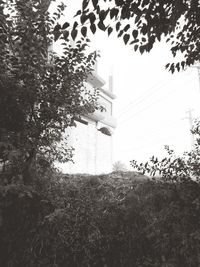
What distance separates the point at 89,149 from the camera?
2002 centimetres

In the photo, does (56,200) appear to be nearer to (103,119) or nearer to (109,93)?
(103,119)

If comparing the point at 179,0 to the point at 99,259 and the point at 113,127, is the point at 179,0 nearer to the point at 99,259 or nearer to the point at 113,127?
the point at 99,259

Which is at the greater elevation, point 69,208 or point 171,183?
point 171,183

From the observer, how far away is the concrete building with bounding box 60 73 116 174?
1841cm

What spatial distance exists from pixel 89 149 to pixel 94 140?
1.01 metres

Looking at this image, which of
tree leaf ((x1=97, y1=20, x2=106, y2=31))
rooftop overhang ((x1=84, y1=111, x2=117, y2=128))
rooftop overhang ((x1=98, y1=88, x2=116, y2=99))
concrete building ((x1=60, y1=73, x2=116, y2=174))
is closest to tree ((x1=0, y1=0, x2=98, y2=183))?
tree leaf ((x1=97, y1=20, x2=106, y2=31))

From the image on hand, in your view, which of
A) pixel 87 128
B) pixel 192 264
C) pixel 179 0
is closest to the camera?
pixel 179 0

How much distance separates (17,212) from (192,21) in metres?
5.05

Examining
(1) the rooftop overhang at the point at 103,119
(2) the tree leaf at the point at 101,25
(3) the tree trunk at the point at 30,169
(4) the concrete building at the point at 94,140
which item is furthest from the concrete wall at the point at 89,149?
(2) the tree leaf at the point at 101,25

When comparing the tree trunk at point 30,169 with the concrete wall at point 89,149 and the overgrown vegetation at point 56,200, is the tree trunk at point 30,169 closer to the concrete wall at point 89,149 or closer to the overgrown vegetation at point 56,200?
the overgrown vegetation at point 56,200

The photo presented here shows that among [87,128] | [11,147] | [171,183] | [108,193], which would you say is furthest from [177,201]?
[87,128]

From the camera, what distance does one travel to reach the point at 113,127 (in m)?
23.8

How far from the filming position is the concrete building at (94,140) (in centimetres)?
1841

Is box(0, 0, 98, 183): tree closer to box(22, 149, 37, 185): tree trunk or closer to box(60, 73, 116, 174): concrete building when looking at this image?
box(22, 149, 37, 185): tree trunk
